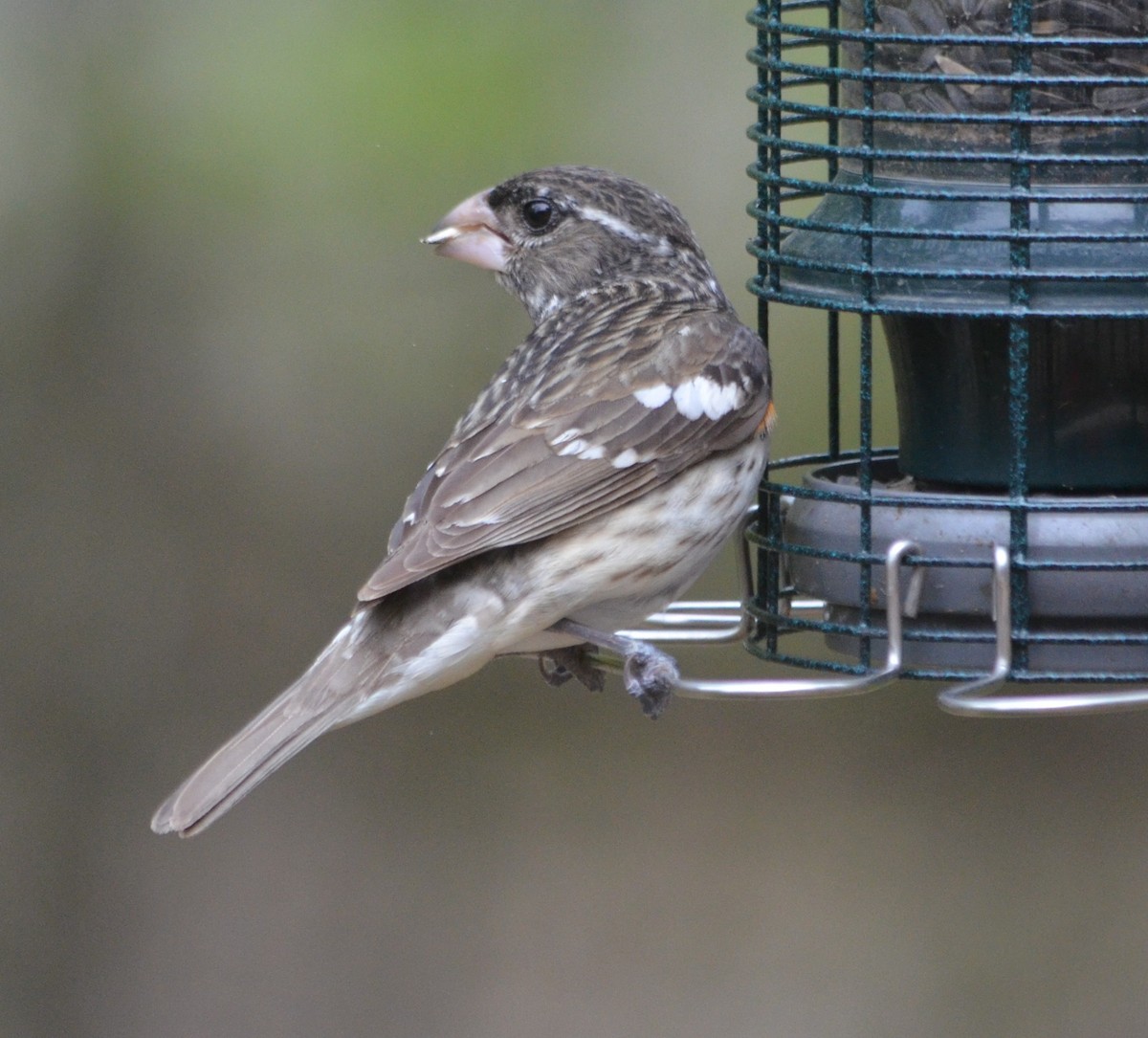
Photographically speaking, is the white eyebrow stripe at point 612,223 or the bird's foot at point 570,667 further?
the white eyebrow stripe at point 612,223

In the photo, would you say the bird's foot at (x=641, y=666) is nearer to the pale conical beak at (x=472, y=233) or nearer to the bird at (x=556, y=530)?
the bird at (x=556, y=530)

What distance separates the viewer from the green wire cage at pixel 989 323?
12.2 feet

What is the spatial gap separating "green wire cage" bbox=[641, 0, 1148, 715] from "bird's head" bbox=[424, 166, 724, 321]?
2.33 feet

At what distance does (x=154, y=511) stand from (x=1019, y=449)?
4.26m

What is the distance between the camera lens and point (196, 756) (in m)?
7.74

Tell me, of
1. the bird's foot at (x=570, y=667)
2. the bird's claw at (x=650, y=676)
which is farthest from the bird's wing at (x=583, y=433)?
the bird's foot at (x=570, y=667)

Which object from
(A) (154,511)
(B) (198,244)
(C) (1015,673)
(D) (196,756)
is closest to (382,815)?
(D) (196,756)

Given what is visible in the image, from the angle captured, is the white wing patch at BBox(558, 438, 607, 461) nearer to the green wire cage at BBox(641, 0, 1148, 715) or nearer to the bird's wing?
the bird's wing

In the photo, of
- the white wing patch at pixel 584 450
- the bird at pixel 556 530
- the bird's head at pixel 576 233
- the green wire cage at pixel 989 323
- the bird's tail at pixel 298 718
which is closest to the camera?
the green wire cage at pixel 989 323

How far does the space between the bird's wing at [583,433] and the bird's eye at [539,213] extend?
1.59 feet

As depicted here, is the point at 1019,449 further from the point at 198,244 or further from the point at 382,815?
the point at 382,815

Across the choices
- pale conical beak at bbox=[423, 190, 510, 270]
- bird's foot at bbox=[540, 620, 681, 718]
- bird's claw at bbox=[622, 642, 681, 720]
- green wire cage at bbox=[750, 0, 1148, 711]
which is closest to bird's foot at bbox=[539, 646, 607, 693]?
bird's foot at bbox=[540, 620, 681, 718]

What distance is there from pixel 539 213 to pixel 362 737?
3644mm

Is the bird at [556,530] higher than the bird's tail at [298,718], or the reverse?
the bird at [556,530]
